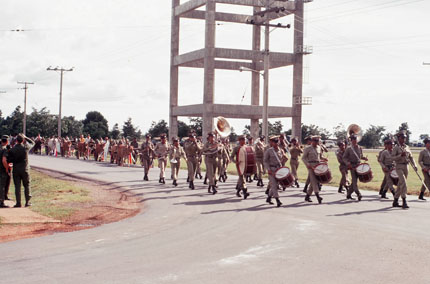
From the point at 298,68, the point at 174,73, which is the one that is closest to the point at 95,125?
the point at 174,73

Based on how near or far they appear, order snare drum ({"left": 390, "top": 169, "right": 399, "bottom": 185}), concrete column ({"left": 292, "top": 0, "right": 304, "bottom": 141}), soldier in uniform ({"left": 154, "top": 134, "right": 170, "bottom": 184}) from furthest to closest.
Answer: concrete column ({"left": 292, "top": 0, "right": 304, "bottom": 141}) < soldier in uniform ({"left": 154, "top": 134, "right": 170, "bottom": 184}) < snare drum ({"left": 390, "top": 169, "right": 399, "bottom": 185})

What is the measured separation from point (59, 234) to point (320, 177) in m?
7.86

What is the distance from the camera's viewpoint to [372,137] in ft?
391

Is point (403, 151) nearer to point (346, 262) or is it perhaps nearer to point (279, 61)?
point (346, 262)

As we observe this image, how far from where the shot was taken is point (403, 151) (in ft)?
48.6

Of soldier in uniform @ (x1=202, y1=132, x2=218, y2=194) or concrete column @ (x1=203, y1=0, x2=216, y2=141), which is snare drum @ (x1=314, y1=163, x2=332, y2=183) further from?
concrete column @ (x1=203, y1=0, x2=216, y2=141)

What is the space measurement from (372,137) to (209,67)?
73811 millimetres

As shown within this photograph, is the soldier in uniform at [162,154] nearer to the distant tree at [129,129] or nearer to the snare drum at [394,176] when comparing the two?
the snare drum at [394,176]

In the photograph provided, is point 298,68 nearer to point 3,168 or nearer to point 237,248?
point 3,168

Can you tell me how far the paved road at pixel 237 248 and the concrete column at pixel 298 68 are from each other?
151ft

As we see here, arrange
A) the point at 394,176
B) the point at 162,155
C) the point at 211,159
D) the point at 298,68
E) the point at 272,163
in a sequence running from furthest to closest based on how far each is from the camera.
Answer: the point at 298,68
the point at 162,155
the point at 211,159
the point at 394,176
the point at 272,163

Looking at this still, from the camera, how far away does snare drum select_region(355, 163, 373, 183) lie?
1605 cm

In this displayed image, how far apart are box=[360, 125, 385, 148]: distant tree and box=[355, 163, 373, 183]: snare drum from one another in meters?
107

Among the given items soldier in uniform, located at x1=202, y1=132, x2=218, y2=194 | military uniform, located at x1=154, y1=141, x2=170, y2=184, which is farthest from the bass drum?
military uniform, located at x1=154, y1=141, x2=170, y2=184
